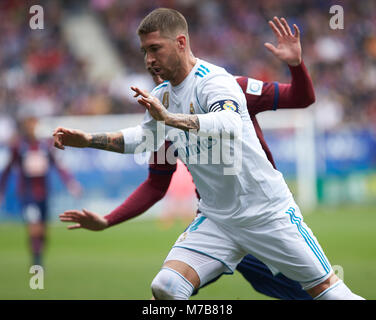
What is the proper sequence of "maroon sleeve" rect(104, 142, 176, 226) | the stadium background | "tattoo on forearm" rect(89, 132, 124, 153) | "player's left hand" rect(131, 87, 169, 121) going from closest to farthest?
"player's left hand" rect(131, 87, 169, 121) → "tattoo on forearm" rect(89, 132, 124, 153) → "maroon sleeve" rect(104, 142, 176, 226) → the stadium background

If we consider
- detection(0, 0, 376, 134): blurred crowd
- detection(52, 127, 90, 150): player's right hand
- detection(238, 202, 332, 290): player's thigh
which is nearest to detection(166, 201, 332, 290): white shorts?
detection(238, 202, 332, 290): player's thigh

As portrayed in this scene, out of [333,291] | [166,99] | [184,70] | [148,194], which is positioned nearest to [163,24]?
[184,70]

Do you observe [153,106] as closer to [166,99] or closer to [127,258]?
[166,99]

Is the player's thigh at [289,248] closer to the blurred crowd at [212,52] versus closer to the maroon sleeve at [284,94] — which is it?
the maroon sleeve at [284,94]

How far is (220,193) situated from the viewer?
4.29 meters

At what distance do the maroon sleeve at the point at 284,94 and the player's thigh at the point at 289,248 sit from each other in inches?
31.0

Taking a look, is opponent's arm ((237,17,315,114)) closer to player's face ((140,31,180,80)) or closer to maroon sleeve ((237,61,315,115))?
maroon sleeve ((237,61,315,115))

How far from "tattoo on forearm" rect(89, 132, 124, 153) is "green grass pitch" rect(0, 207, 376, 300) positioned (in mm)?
2752

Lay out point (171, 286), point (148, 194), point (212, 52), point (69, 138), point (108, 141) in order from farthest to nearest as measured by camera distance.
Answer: point (212, 52)
point (148, 194)
point (108, 141)
point (69, 138)
point (171, 286)

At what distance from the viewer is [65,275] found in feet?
28.7

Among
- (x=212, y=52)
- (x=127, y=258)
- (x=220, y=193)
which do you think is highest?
(x=212, y=52)

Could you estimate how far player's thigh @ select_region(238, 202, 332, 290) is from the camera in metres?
4.13

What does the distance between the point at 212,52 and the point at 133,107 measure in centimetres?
359

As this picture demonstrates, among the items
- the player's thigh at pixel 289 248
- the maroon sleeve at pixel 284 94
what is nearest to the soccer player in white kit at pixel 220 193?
the player's thigh at pixel 289 248
